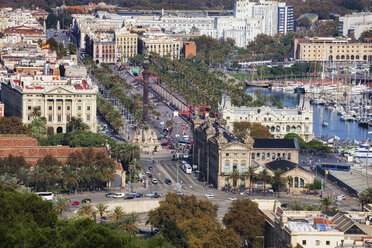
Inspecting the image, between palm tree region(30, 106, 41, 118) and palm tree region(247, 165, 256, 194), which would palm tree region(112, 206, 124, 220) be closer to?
palm tree region(247, 165, 256, 194)

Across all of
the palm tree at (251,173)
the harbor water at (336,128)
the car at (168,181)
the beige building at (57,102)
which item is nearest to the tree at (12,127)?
the beige building at (57,102)

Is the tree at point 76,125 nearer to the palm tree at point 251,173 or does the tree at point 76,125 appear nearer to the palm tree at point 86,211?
the palm tree at point 251,173

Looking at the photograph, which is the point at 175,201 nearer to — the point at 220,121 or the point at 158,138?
the point at 220,121

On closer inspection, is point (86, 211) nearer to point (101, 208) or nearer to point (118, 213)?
point (101, 208)

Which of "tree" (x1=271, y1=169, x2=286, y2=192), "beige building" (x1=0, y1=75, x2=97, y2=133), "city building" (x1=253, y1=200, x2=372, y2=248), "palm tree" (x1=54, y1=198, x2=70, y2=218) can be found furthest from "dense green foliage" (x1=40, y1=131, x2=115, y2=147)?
"city building" (x1=253, y1=200, x2=372, y2=248)

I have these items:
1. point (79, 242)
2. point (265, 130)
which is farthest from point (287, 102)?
point (79, 242)

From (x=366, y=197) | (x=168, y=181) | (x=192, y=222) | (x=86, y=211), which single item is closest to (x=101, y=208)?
(x=86, y=211)

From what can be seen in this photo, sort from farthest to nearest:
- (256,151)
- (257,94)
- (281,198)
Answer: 1. (257,94)
2. (256,151)
3. (281,198)
